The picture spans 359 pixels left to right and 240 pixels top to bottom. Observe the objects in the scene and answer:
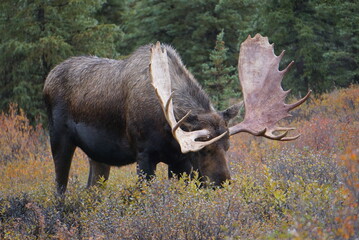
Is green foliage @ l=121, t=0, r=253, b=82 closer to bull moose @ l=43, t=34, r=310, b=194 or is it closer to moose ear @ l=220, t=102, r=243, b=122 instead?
bull moose @ l=43, t=34, r=310, b=194

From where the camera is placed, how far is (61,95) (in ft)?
24.2

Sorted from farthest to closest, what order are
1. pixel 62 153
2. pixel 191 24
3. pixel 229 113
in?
pixel 191 24
pixel 62 153
pixel 229 113

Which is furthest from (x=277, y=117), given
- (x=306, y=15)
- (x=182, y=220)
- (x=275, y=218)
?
(x=306, y=15)

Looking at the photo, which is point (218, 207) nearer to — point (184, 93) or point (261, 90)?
point (184, 93)

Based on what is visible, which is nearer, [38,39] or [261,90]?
[261,90]

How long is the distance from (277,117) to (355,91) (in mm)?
6973

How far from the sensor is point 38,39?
14484 millimetres

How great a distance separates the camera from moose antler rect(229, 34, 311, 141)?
19.8 ft

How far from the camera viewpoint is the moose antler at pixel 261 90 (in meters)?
6.03

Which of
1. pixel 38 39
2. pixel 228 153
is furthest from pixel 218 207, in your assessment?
pixel 38 39

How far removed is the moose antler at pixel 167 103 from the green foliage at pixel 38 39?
324 inches

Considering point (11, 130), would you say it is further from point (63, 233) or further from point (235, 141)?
point (63, 233)

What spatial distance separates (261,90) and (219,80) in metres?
9.95

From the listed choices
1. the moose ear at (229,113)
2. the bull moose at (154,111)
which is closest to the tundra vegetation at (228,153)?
the bull moose at (154,111)
